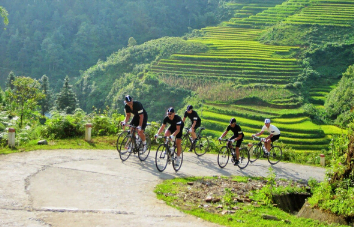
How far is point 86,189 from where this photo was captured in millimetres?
8648

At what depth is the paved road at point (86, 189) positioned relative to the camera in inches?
263

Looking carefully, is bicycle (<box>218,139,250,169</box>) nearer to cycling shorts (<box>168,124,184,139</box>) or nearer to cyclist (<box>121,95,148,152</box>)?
cycling shorts (<box>168,124,184,139</box>)

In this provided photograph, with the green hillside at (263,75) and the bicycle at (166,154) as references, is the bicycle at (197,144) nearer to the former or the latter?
the bicycle at (166,154)

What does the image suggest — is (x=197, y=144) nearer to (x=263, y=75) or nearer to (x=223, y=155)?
(x=223, y=155)

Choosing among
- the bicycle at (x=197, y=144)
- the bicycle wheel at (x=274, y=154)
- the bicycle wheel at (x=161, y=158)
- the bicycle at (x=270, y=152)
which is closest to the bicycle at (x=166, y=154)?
the bicycle wheel at (x=161, y=158)

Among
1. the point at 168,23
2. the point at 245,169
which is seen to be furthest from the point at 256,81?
the point at 168,23

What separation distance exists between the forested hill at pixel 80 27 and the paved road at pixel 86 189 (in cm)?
10391

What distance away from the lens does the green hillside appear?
162 feet

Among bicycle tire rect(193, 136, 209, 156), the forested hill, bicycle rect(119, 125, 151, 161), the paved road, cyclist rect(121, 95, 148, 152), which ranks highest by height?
the forested hill

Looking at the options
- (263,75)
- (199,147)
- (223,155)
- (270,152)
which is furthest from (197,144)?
(263,75)

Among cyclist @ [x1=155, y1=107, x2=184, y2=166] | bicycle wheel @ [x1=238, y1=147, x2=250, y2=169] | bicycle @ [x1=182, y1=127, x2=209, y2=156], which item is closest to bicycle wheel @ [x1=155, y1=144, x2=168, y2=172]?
cyclist @ [x1=155, y1=107, x2=184, y2=166]

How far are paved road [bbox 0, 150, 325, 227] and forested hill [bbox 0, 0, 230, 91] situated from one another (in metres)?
104

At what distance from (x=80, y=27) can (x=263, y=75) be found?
88756mm

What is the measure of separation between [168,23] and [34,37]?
47.7m
